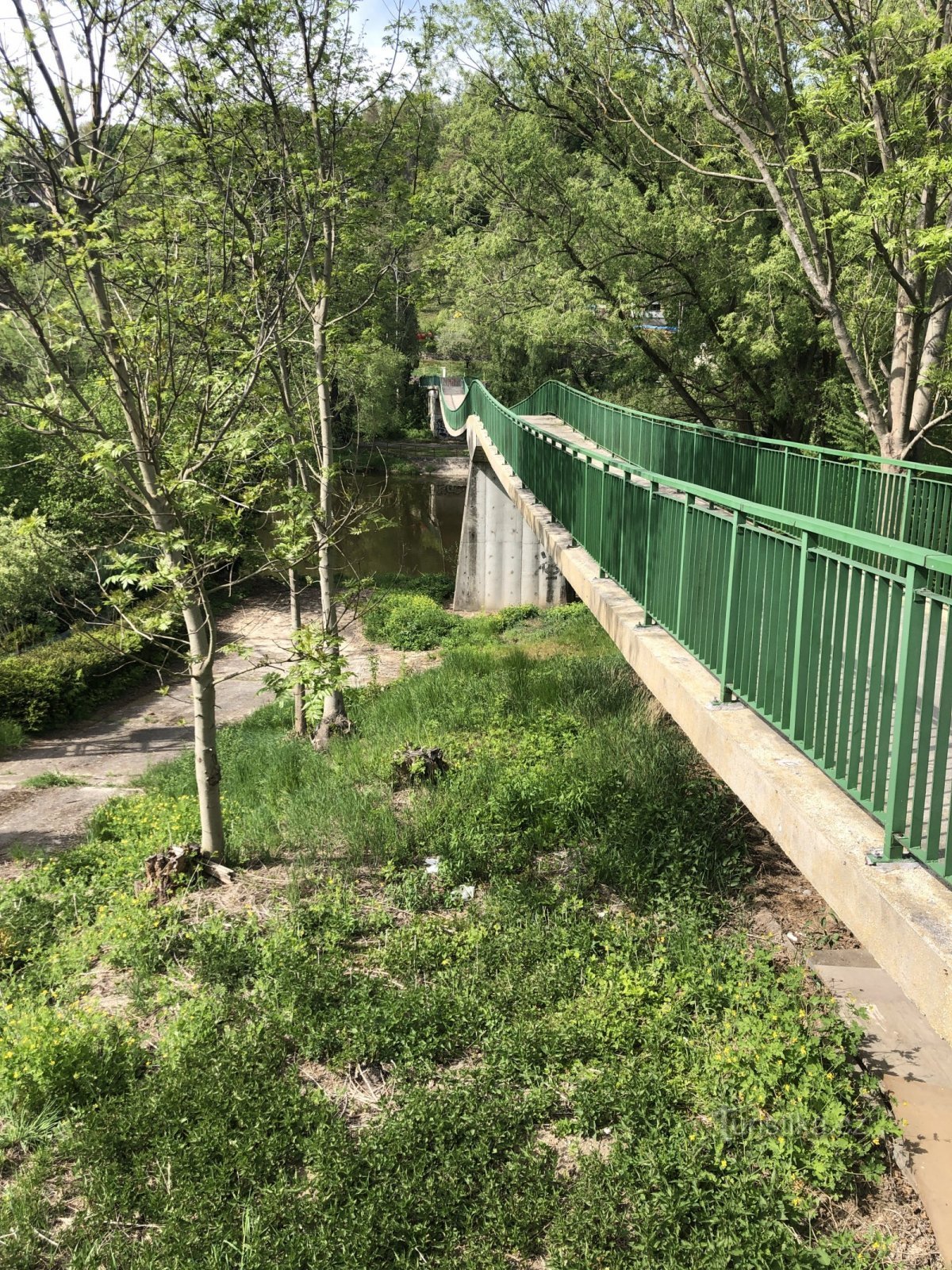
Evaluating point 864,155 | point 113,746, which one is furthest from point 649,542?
point 113,746

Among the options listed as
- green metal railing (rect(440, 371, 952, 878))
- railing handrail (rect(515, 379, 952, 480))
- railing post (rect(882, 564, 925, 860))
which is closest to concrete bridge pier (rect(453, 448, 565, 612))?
railing handrail (rect(515, 379, 952, 480))

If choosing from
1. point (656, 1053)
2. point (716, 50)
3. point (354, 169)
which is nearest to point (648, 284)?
point (716, 50)

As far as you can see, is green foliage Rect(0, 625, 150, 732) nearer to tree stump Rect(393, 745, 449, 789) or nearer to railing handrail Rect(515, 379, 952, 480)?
tree stump Rect(393, 745, 449, 789)

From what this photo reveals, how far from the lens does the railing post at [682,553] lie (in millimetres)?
6137

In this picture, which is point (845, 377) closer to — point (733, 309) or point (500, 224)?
point (733, 309)

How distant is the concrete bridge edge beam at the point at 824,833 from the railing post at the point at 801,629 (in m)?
0.28

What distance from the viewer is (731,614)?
534 cm

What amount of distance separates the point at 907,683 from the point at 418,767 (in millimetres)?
6381

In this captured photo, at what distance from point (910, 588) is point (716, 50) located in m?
15.8

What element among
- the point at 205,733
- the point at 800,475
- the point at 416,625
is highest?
the point at 800,475

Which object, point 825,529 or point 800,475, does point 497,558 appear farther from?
point 825,529

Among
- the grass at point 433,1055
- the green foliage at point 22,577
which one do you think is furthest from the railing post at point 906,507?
the green foliage at point 22,577

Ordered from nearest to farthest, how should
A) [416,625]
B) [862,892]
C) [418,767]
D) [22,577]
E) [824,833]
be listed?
[862,892] < [824,833] < [418,767] < [22,577] < [416,625]

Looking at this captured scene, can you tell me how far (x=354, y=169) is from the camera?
12.3 metres
